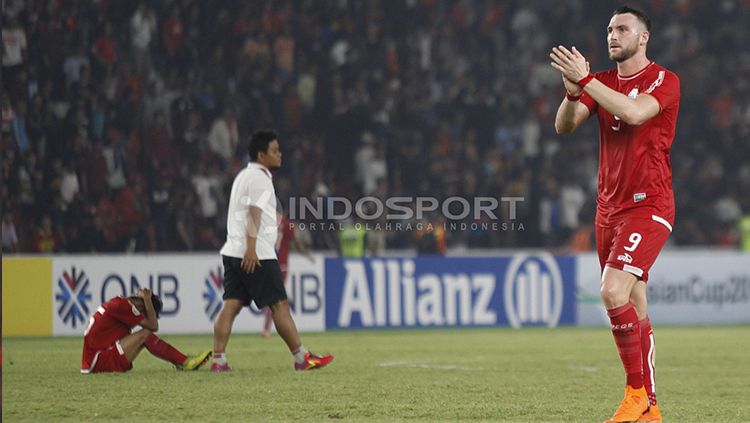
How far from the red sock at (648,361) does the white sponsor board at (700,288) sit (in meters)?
11.8

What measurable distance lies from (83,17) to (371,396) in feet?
36.4

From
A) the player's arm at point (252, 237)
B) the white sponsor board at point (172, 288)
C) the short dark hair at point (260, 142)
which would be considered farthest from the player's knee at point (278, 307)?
the white sponsor board at point (172, 288)

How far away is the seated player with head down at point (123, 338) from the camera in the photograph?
9.45 meters

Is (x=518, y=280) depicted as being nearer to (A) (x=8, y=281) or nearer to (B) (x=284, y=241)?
(B) (x=284, y=241)

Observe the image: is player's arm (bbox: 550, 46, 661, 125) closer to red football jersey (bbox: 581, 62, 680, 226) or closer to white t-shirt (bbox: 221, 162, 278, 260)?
red football jersey (bbox: 581, 62, 680, 226)

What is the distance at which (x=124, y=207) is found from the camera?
16.2 meters

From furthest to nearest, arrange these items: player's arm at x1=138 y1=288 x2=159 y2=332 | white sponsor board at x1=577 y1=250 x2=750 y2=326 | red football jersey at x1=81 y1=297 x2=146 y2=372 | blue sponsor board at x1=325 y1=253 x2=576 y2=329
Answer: white sponsor board at x1=577 y1=250 x2=750 y2=326 < blue sponsor board at x1=325 y1=253 x2=576 y2=329 < player's arm at x1=138 y1=288 x2=159 y2=332 < red football jersey at x1=81 y1=297 x2=146 y2=372

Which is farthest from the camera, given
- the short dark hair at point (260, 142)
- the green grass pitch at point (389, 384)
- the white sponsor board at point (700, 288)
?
the white sponsor board at point (700, 288)

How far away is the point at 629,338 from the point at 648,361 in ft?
1.01

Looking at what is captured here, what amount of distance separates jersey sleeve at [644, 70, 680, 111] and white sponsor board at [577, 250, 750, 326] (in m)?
12.1

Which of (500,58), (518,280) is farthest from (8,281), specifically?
(500,58)

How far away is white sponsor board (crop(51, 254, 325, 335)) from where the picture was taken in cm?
1533

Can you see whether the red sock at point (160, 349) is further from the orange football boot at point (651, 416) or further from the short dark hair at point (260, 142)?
the orange football boot at point (651, 416)

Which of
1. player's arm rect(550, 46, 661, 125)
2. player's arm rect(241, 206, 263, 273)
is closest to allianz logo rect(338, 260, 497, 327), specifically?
player's arm rect(241, 206, 263, 273)
